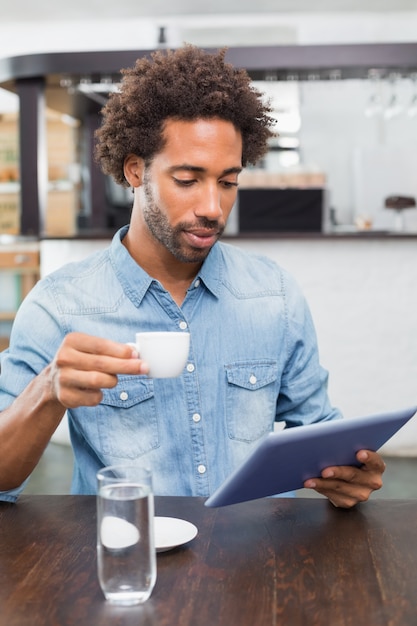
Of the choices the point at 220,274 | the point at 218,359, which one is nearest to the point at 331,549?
the point at 218,359

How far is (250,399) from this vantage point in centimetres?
150

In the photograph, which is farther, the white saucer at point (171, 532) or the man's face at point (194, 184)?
the man's face at point (194, 184)

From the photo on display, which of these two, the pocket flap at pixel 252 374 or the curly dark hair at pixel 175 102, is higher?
the curly dark hair at pixel 175 102

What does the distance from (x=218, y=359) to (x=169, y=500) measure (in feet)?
1.16

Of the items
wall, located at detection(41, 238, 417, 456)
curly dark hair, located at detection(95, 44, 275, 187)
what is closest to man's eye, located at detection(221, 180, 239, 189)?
curly dark hair, located at detection(95, 44, 275, 187)

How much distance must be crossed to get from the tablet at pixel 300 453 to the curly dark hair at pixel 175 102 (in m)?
0.67

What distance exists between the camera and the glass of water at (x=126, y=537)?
817 mm

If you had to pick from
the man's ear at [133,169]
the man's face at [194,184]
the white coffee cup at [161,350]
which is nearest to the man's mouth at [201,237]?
the man's face at [194,184]

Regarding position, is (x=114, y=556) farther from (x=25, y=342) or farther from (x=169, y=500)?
(x=25, y=342)

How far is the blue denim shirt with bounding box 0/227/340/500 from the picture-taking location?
142 cm

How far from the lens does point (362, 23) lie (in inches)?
305

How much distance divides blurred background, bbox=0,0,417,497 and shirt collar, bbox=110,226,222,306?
42cm

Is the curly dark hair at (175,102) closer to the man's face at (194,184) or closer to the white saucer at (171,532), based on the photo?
the man's face at (194,184)

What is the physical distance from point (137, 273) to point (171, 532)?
0.59 m
